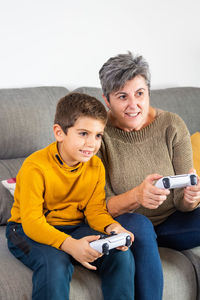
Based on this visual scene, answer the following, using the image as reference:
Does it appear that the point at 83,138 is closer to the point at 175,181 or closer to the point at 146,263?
the point at 175,181

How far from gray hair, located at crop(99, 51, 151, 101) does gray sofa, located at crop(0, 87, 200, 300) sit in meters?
0.52

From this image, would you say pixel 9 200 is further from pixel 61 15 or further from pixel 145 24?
pixel 145 24

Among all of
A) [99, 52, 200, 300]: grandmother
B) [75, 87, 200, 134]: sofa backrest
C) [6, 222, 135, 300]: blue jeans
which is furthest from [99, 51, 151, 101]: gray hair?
[75, 87, 200, 134]: sofa backrest

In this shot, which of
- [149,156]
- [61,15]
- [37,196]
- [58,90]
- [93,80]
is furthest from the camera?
[93,80]

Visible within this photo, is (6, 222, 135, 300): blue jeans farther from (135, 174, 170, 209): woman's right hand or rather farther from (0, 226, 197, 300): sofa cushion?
(135, 174, 170, 209): woman's right hand

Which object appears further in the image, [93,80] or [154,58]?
[154,58]

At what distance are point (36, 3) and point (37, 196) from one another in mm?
1335

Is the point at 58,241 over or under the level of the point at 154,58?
under

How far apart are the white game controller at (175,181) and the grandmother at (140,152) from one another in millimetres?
129

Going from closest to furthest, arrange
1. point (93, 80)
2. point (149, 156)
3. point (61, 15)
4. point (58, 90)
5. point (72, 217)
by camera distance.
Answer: point (72, 217), point (149, 156), point (58, 90), point (61, 15), point (93, 80)

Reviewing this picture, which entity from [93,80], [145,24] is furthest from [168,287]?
[145,24]

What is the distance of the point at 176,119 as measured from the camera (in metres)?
1.80

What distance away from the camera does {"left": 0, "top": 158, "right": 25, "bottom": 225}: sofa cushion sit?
6.19ft

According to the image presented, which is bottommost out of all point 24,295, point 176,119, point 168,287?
point 168,287
